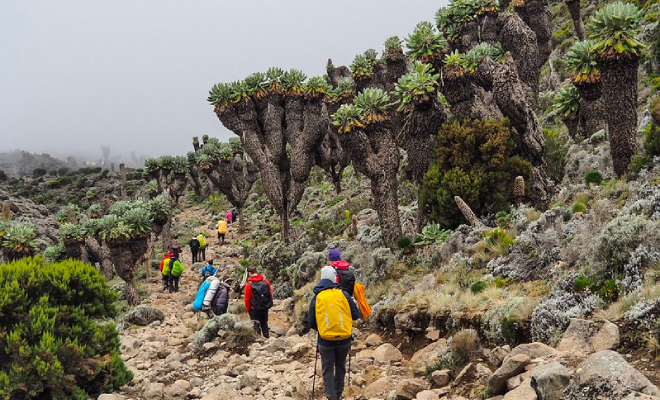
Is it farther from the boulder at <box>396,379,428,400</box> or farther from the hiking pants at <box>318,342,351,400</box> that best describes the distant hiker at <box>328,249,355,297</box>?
the boulder at <box>396,379,428,400</box>

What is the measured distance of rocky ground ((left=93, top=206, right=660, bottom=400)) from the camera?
4488mm

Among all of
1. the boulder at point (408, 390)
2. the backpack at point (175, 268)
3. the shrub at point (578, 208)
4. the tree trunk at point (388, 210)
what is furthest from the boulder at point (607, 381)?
the backpack at point (175, 268)

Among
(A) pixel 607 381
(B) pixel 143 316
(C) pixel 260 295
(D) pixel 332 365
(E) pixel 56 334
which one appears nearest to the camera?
(A) pixel 607 381

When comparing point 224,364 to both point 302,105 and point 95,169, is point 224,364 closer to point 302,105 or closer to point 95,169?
point 302,105

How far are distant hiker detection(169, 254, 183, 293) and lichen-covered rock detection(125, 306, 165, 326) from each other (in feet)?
13.7

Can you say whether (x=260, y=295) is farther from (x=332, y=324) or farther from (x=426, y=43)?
(x=426, y=43)

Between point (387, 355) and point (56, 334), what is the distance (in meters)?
5.78

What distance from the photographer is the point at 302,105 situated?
22.4 metres

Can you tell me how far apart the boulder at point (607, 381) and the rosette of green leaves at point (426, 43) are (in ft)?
46.8

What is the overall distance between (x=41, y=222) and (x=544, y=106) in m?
46.8

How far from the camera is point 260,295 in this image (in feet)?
35.3

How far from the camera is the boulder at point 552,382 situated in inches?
175

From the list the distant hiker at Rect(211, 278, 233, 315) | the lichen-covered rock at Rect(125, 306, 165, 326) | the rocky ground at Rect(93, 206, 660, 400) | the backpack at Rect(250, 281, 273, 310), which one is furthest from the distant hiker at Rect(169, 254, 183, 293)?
the backpack at Rect(250, 281, 273, 310)

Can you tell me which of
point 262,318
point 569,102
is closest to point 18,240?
point 262,318
